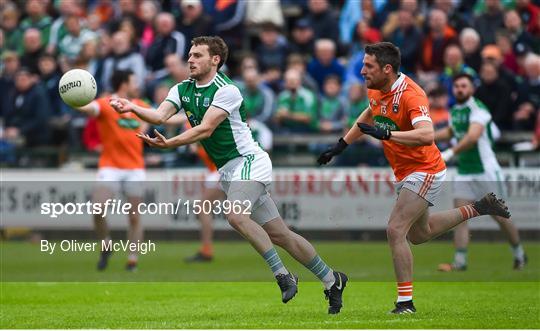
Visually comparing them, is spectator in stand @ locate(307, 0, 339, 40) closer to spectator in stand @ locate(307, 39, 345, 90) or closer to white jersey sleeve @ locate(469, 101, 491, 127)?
spectator in stand @ locate(307, 39, 345, 90)

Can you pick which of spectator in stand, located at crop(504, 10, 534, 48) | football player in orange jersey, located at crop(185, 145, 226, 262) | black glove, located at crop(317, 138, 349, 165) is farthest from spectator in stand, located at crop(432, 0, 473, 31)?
black glove, located at crop(317, 138, 349, 165)

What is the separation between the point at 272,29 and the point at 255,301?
1095cm

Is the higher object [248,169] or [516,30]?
[248,169]

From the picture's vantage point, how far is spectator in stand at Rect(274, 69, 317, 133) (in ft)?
71.7

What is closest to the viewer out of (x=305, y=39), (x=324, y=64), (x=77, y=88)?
(x=77, y=88)

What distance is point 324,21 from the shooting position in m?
23.4

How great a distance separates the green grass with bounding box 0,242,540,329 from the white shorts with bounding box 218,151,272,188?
1324 millimetres

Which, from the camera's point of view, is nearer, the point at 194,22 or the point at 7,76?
the point at 194,22

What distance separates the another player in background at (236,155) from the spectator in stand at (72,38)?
13.0m

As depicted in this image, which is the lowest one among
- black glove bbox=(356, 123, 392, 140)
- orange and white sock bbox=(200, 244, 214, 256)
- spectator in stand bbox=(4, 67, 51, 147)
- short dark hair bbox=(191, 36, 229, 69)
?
orange and white sock bbox=(200, 244, 214, 256)

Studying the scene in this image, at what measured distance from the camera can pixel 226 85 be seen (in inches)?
462

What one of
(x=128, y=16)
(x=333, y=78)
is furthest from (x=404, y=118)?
(x=128, y=16)

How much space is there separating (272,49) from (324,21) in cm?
120

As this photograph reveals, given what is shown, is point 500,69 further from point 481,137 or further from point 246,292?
point 246,292
